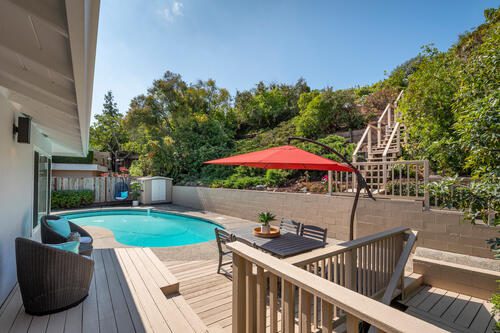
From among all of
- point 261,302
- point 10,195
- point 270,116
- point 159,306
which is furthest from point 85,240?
point 270,116

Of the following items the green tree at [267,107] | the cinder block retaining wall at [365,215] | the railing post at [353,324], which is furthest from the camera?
the green tree at [267,107]

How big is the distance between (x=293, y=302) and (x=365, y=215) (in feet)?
16.2

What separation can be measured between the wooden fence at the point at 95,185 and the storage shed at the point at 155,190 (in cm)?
136

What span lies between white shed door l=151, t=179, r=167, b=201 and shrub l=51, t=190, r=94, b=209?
298 centimetres

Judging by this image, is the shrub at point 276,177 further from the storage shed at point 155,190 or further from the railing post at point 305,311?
the railing post at point 305,311

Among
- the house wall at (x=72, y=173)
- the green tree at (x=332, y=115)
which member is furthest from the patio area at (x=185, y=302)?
the house wall at (x=72, y=173)

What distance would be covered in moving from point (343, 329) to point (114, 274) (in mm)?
3395

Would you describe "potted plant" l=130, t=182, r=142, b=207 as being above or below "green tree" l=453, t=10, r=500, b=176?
below

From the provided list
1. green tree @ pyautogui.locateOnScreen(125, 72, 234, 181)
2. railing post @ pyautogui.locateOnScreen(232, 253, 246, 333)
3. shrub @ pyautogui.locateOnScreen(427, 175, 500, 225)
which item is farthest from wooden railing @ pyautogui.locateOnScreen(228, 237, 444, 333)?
green tree @ pyautogui.locateOnScreen(125, 72, 234, 181)

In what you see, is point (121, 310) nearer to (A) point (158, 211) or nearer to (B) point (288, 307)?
(B) point (288, 307)

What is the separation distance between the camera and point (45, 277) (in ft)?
8.31

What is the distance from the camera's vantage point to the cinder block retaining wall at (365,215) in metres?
4.36

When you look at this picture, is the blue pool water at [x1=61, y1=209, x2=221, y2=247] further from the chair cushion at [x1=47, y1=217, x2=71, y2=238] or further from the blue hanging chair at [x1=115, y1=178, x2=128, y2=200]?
the chair cushion at [x1=47, y1=217, x2=71, y2=238]

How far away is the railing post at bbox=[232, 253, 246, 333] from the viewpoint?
194 centimetres
